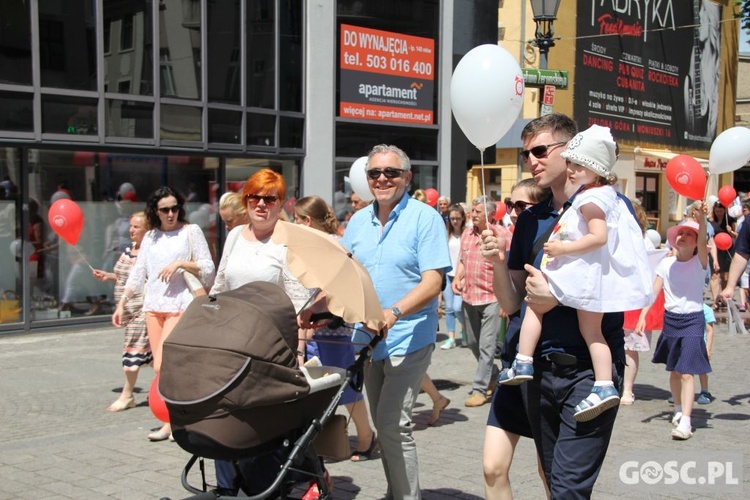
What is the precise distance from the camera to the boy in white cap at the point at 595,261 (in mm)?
3736

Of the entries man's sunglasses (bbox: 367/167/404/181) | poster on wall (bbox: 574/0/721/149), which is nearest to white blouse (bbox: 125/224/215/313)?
man's sunglasses (bbox: 367/167/404/181)

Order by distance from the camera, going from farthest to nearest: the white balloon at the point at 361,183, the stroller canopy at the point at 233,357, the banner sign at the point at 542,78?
1. the banner sign at the point at 542,78
2. the white balloon at the point at 361,183
3. the stroller canopy at the point at 233,357

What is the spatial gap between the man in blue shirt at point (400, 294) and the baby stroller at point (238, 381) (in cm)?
98

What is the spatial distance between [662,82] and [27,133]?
25591 millimetres

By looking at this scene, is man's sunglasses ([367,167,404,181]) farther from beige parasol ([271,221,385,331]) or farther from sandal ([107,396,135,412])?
sandal ([107,396,135,412])

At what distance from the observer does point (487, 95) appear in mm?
4926

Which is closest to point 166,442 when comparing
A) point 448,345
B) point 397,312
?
point 397,312

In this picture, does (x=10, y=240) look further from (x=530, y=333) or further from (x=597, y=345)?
(x=597, y=345)

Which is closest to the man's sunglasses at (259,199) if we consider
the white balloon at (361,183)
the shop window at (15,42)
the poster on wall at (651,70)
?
the white balloon at (361,183)

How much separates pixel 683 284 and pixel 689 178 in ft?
3.13

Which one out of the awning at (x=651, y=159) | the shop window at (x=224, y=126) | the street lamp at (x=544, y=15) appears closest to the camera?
the street lamp at (x=544, y=15)

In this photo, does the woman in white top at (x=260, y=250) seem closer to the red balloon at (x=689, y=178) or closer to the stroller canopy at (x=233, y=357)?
the stroller canopy at (x=233, y=357)

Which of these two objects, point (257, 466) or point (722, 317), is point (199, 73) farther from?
point (257, 466)

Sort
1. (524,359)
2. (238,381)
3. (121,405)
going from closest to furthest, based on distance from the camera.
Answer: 1. (238,381)
2. (524,359)
3. (121,405)
